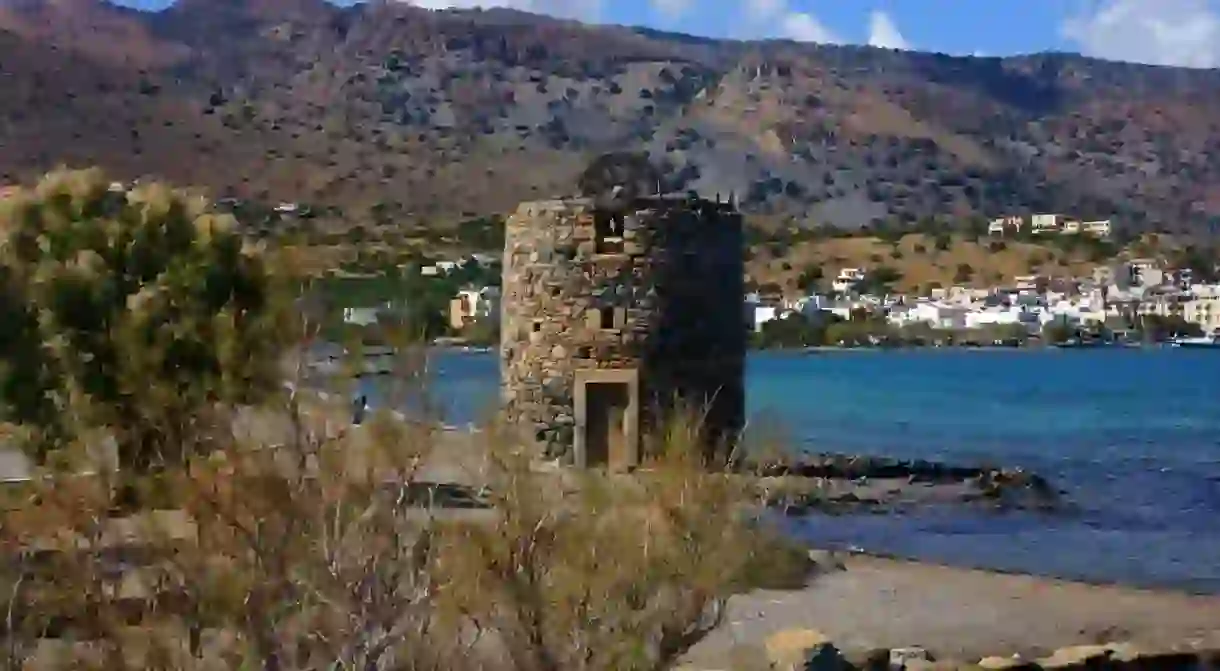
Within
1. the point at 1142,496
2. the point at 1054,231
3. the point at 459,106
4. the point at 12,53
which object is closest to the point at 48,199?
the point at 1142,496

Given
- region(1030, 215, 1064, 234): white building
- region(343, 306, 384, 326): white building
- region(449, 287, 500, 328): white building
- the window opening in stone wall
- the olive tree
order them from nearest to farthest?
region(343, 306, 384, 326): white building < the olive tree < the window opening in stone wall < region(449, 287, 500, 328): white building < region(1030, 215, 1064, 234): white building

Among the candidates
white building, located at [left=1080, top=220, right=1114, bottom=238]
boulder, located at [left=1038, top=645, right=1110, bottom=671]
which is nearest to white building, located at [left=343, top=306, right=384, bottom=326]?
boulder, located at [left=1038, top=645, right=1110, bottom=671]

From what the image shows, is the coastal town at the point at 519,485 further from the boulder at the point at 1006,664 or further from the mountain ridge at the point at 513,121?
the mountain ridge at the point at 513,121

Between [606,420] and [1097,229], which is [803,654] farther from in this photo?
[1097,229]

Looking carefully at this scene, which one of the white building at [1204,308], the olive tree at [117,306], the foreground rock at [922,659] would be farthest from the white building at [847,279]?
the foreground rock at [922,659]

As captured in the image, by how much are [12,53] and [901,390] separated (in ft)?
139

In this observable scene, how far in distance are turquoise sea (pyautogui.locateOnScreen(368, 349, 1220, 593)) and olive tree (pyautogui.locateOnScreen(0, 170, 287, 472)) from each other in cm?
150

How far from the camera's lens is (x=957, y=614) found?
13.4 meters

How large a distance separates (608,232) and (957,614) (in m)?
4.49

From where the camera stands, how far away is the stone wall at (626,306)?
15.4 metres

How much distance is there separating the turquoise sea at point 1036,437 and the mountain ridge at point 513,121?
653 inches

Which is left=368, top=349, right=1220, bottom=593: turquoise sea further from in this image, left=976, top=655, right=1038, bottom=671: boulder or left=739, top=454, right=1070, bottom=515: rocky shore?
left=976, top=655, right=1038, bottom=671: boulder

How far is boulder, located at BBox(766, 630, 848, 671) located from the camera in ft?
27.4

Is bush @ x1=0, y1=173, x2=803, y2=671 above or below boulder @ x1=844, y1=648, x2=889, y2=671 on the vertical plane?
above
